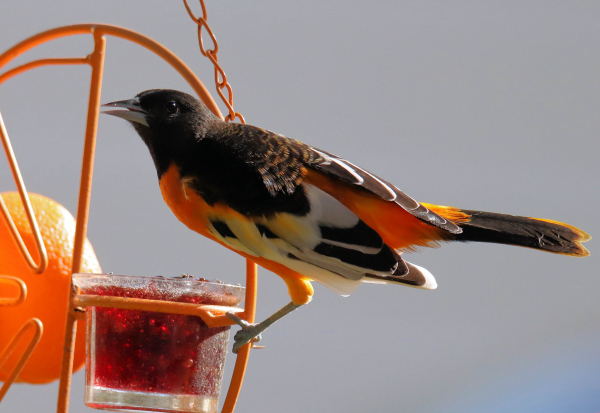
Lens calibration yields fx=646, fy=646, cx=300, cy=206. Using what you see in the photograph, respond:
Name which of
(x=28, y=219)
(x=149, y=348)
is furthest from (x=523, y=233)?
(x=28, y=219)

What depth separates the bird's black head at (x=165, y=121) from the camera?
0.98 m

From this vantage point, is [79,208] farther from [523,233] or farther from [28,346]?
[523,233]

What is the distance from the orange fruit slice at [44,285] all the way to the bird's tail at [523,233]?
0.65 metres

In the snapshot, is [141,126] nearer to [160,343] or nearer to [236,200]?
[236,200]

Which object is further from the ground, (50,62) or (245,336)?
(50,62)

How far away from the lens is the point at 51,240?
1.13 meters

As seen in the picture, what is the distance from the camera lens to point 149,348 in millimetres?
940

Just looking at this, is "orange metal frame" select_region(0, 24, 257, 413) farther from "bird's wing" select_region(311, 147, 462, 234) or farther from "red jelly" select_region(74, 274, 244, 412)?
"bird's wing" select_region(311, 147, 462, 234)

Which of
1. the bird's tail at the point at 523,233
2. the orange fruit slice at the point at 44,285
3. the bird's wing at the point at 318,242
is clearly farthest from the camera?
the orange fruit slice at the point at 44,285

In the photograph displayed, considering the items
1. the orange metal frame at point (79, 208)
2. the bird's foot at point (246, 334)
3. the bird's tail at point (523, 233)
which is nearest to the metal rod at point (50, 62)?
the orange metal frame at point (79, 208)

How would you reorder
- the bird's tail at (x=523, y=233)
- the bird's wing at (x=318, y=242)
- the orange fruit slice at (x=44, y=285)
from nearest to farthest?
the bird's wing at (x=318, y=242) → the bird's tail at (x=523, y=233) → the orange fruit slice at (x=44, y=285)

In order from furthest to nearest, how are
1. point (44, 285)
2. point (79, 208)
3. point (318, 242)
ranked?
point (44, 285) < point (79, 208) < point (318, 242)

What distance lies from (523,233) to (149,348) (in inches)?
23.2

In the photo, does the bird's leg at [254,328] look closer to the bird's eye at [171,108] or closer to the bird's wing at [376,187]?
the bird's wing at [376,187]
